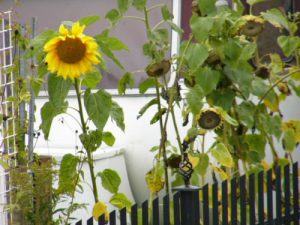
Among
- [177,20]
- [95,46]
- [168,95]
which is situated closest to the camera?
[95,46]

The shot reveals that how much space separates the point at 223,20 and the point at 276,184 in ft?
2.97

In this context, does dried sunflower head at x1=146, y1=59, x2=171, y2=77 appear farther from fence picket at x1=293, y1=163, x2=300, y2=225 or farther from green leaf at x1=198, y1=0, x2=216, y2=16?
fence picket at x1=293, y1=163, x2=300, y2=225

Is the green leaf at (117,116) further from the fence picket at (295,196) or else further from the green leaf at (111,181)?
the fence picket at (295,196)

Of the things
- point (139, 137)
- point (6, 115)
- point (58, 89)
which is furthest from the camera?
point (139, 137)

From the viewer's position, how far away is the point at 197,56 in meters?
3.80

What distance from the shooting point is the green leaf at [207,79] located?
13.0ft

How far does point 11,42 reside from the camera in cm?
441

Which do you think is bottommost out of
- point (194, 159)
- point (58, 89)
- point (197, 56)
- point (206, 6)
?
point (194, 159)

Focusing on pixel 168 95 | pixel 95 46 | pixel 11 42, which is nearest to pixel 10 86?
pixel 11 42

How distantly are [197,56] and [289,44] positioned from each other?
0.77 meters

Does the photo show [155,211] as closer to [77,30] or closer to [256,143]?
[77,30]

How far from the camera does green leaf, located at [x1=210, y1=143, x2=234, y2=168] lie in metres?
3.90

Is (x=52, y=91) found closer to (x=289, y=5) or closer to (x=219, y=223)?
(x=219, y=223)

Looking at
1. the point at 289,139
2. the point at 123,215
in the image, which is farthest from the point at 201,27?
the point at 289,139
